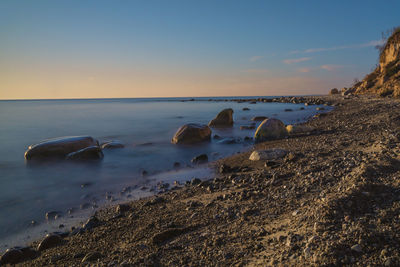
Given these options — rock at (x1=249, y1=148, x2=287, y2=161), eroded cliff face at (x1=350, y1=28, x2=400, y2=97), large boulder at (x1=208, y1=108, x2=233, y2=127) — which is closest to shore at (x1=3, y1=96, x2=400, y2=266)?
rock at (x1=249, y1=148, x2=287, y2=161)

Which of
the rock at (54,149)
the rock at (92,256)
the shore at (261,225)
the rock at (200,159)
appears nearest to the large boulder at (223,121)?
the rock at (200,159)

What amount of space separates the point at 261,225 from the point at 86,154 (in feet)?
23.9

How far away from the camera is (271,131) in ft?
31.0

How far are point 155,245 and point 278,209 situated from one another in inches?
60.7

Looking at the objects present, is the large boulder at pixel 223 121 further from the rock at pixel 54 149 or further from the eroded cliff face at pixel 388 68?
the eroded cliff face at pixel 388 68

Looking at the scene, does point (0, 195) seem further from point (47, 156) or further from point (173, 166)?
point (173, 166)

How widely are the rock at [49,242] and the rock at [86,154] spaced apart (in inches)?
205

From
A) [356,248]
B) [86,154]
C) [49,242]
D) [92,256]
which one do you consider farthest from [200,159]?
[356,248]

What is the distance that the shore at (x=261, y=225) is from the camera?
1983 millimetres

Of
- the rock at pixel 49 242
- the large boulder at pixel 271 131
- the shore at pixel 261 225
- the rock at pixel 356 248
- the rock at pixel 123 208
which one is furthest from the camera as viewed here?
the large boulder at pixel 271 131

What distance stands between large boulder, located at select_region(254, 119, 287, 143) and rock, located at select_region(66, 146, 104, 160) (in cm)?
588

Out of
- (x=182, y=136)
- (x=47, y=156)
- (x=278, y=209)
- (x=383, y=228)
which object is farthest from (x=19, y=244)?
(x=182, y=136)

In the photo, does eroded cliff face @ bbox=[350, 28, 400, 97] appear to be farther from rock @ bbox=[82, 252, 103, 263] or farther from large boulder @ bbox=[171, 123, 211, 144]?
rock @ bbox=[82, 252, 103, 263]

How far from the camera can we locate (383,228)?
205cm
